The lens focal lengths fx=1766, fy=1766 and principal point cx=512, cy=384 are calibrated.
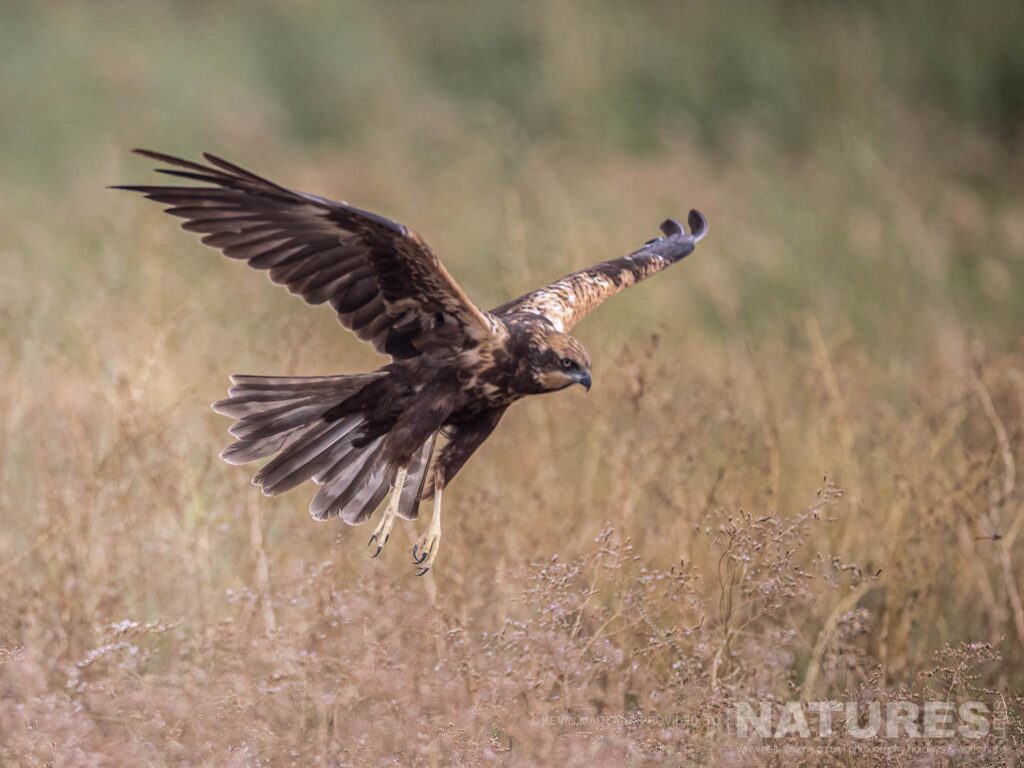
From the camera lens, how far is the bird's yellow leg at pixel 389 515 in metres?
6.19

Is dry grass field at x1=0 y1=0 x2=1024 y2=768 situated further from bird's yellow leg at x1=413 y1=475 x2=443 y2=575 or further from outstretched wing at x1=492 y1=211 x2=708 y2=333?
outstretched wing at x1=492 y1=211 x2=708 y2=333

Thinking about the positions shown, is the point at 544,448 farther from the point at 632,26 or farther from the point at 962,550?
the point at 632,26

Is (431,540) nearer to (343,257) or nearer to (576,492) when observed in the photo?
(343,257)

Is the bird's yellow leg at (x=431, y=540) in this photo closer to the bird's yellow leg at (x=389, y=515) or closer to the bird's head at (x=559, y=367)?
the bird's yellow leg at (x=389, y=515)

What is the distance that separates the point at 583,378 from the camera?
6.28 m

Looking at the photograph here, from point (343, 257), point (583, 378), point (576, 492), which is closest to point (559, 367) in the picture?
point (583, 378)

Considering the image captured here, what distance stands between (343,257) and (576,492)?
1.92m

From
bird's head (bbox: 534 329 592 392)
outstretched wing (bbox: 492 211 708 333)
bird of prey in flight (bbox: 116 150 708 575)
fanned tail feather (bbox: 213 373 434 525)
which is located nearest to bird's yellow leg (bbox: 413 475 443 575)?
bird of prey in flight (bbox: 116 150 708 575)

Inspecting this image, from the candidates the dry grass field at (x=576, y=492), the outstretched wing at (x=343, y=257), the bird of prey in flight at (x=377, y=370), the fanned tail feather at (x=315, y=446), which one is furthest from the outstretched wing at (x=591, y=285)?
the fanned tail feather at (x=315, y=446)

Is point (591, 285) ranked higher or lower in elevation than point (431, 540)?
higher

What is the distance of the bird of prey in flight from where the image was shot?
Result: 6242 millimetres

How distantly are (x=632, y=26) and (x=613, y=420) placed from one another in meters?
10.8

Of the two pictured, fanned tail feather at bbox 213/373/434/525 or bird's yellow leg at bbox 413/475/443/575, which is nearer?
bird's yellow leg at bbox 413/475/443/575

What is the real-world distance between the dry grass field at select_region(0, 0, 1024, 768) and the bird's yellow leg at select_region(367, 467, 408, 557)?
133mm
